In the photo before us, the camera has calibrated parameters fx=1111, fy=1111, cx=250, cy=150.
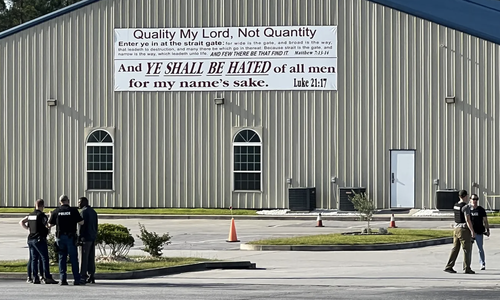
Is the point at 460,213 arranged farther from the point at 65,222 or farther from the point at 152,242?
the point at 65,222

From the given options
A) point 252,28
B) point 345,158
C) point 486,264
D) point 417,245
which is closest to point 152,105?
point 252,28

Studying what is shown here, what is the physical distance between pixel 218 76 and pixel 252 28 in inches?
88.4

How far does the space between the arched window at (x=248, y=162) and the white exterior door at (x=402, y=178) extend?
5.05m

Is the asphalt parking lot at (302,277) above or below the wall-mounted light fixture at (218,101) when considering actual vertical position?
below

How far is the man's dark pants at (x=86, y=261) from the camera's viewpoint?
64.4 feet

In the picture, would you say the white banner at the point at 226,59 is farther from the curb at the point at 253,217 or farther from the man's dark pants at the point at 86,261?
the man's dark pants at the point at 86,261

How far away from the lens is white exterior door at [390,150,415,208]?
1601 inches

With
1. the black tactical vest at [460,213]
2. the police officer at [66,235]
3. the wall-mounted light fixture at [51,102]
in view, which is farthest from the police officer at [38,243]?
the wall-mounted light fixture at [51,102]

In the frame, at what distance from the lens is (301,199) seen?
40.9m

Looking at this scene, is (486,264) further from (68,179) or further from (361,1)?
(68,179)

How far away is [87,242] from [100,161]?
77.1ft

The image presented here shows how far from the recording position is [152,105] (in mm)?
42875

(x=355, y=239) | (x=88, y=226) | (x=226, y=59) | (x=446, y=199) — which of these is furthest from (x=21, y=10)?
(x=88, y=226)

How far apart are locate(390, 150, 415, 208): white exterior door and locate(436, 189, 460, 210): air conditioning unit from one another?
4.31ft
